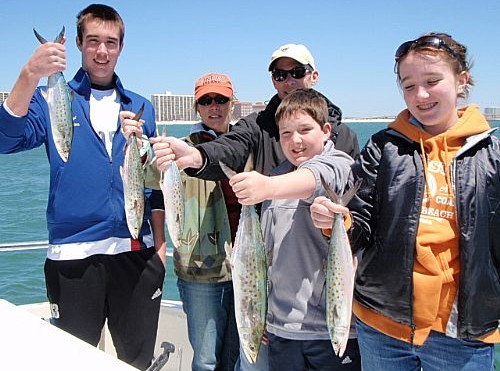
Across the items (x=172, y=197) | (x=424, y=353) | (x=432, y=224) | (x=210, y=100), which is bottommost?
(x=424, y=353)

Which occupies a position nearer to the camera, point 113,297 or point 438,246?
point 438,246

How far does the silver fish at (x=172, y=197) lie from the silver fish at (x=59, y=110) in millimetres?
566

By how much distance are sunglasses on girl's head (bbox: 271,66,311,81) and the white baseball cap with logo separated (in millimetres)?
40

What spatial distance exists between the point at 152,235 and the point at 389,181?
179cm

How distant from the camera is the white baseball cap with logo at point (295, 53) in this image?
10.3ft

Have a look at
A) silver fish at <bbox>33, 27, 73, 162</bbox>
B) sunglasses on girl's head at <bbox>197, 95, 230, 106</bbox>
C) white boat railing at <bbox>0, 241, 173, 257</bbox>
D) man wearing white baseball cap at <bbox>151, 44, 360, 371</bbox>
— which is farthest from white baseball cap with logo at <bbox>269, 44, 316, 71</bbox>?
white boat railing at <bbox>0, 241, 173, 257</bbox>

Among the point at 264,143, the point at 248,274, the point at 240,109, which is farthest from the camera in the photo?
the point at 240,109

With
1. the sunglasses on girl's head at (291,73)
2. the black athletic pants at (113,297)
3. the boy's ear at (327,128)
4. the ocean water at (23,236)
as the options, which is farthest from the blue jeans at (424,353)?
the ocean water at (23,236)

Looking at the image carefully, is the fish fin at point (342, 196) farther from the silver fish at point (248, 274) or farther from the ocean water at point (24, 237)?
the ocean water at point (24, 237)

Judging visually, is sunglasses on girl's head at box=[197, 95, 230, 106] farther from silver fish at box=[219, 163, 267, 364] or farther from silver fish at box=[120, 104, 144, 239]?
silver fish at box=[219, 163, 267, 364]

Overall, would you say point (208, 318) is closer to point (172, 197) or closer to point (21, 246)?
point (172, 197)

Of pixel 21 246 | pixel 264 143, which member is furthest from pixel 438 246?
pixel 21 246

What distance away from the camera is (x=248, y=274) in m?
2.38

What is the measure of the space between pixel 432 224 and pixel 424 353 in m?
0.64
